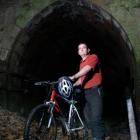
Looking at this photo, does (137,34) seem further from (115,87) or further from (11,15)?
(115,87)

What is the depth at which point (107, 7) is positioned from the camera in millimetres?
8672

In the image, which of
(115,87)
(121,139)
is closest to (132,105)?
(121,139)

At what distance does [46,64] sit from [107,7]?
2710 mm

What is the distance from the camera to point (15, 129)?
7945 mm

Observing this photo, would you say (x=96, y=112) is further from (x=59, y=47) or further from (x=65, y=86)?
(x=59, y=47)

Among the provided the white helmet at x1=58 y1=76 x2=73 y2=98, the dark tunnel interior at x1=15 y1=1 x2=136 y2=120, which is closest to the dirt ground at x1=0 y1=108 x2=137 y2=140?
the dark tunnel interior at x1=15 y1=1 x2=136 y2=120

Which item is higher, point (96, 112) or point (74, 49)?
point (74, 49)

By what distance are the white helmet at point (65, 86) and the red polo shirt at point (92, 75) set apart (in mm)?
254

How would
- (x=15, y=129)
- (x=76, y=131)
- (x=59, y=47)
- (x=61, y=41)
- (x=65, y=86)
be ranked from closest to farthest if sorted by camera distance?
1. (x=65, y=86)
2. (x=76, y=131)
3. (x=15, y=129)
4. (x=61, y=41)
5. (x=59, y=47)

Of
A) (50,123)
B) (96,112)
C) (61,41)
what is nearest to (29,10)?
(61,41)

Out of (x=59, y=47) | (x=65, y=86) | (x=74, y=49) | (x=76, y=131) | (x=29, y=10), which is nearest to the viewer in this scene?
(x=65, y=86)

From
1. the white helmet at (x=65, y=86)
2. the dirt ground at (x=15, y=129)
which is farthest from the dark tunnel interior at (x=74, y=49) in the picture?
the white helmet at (x=65, y=86)

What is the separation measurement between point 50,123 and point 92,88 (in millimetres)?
943

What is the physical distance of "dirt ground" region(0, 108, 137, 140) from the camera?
7580 millimetres
